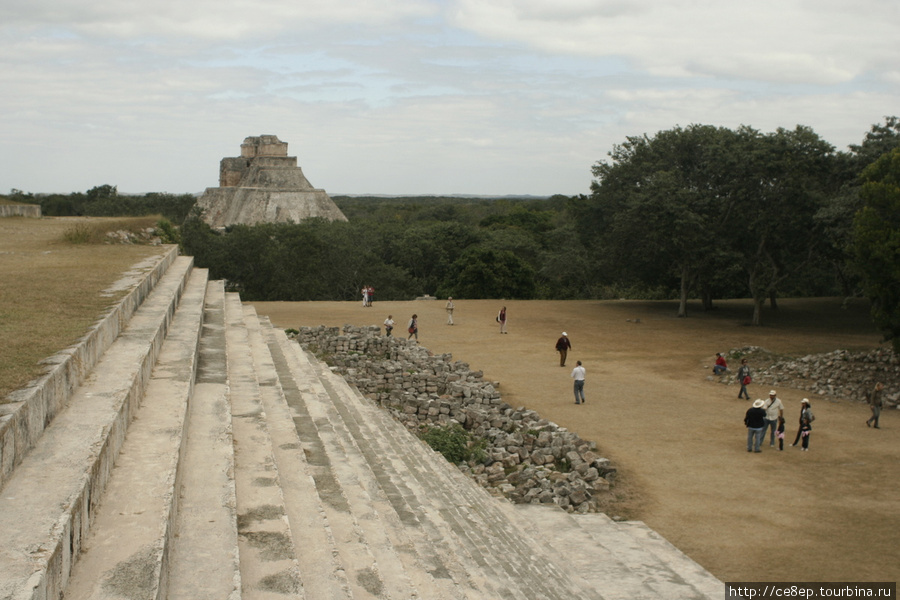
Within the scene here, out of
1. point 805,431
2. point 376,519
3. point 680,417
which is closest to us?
point 376,519

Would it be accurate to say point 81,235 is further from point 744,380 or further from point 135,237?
point 744,380

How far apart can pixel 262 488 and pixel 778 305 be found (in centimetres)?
2844

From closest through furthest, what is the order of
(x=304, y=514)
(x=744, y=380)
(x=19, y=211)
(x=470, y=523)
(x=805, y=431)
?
(x=304, y=514)
(x=470, y=523)
(x=805, y=431)
(x=744, y=380)
(x=19, y=211)

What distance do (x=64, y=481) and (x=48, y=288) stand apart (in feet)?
19.9

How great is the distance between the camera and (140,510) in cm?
417

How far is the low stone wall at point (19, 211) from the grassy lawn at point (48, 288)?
14.6 feet

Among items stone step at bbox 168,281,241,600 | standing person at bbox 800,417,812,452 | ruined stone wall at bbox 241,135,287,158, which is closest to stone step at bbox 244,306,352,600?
stone step at bbox 168,281,241,600

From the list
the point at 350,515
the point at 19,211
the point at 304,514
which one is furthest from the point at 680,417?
the point at 19,211

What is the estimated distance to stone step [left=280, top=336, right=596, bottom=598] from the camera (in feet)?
20.3

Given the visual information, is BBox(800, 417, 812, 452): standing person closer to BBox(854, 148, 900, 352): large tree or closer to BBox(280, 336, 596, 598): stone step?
BBox(854, 148, 900, 352): large tree

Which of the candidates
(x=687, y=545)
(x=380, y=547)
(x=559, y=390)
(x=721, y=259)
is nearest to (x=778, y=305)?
(x=721, y=259)

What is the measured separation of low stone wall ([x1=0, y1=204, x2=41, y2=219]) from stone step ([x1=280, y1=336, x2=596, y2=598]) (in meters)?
17.4

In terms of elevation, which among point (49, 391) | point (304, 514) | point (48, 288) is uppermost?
point (48, 288)

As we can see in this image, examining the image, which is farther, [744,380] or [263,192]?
[263,192]
